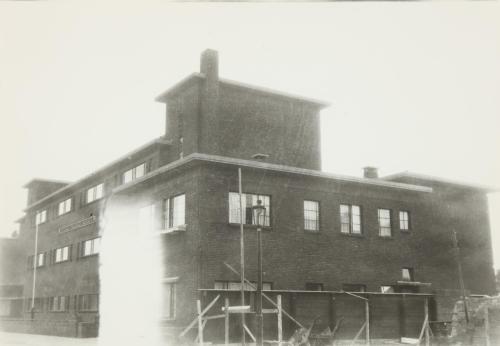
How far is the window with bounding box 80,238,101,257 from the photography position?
39.8 metres

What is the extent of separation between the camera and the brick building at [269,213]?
27703 mm

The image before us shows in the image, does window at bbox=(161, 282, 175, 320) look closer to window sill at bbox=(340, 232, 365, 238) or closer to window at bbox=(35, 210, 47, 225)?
window sill at bbox=(340, 232, 365, 238)

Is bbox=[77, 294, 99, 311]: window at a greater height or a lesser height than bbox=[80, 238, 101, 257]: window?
lesser

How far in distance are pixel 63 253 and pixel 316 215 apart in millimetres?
23169

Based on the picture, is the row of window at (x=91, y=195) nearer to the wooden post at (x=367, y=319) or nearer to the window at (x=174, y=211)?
the window at (x=174, y=211)

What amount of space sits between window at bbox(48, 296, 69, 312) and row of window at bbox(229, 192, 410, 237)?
68.9 ft

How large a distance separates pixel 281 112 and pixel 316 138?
277cm

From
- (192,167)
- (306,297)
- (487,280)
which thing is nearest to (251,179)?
(192,167)

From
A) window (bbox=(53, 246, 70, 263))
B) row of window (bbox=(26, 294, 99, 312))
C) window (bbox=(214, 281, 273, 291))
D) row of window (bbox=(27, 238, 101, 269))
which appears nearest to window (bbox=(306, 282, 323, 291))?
window (bbox=(214, 281, 273, 291))

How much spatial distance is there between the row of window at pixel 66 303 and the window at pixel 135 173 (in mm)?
7603

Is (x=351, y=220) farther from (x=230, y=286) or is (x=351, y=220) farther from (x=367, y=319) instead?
(x=230, y=286)

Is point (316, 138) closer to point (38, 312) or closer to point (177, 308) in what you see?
point (177, 308)

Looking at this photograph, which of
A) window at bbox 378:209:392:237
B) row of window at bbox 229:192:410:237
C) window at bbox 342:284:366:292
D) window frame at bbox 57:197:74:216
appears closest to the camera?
row of window at bbox 229:192:410:237

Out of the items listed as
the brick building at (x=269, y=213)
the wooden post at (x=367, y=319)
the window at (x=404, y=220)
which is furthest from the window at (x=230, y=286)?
the window at (x=404, y=220)
